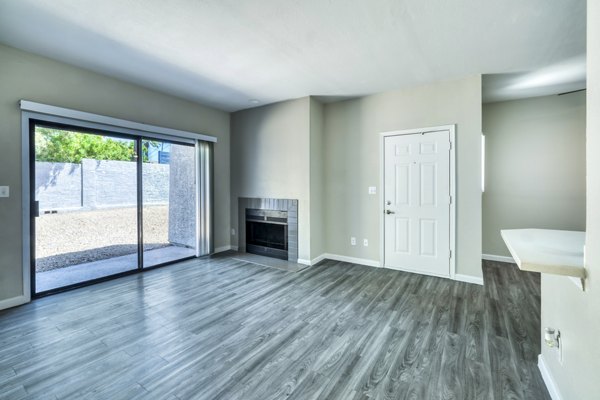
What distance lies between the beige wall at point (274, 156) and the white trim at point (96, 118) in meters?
1.01

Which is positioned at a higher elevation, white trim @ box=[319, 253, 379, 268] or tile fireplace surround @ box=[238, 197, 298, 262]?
tile fireplace surround @ box=[238, 197, 298, 262]

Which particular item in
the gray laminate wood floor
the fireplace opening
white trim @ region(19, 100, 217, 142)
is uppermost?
white trim @ region(19, 100, 217, 142)

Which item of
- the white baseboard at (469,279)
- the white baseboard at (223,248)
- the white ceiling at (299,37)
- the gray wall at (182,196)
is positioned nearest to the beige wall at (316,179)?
the white ceiling at (299,37)

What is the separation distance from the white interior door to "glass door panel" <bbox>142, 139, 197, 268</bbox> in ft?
11.4

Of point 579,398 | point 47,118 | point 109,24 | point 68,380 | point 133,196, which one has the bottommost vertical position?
point 68,380

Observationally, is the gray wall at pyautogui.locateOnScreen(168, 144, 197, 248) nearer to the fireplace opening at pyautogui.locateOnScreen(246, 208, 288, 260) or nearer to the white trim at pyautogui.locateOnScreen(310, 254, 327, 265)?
the fireplace opening at pyautogui.locateOnScreen(246, 208, 288, 260)

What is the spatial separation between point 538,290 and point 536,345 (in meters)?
1.58

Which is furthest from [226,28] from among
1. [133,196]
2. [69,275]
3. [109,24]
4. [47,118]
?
[69,275]

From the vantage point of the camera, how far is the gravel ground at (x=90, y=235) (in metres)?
3.11

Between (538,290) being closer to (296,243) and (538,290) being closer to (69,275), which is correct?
(296,243)

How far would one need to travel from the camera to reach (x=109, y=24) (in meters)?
2.29

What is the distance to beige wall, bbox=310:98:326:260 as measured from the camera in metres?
4.34

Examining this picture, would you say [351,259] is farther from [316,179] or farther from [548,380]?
[548,380]

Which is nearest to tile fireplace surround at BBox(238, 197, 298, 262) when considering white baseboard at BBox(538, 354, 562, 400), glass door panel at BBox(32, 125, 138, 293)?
glass door panel at BBox(32, 125, 138, 293)
